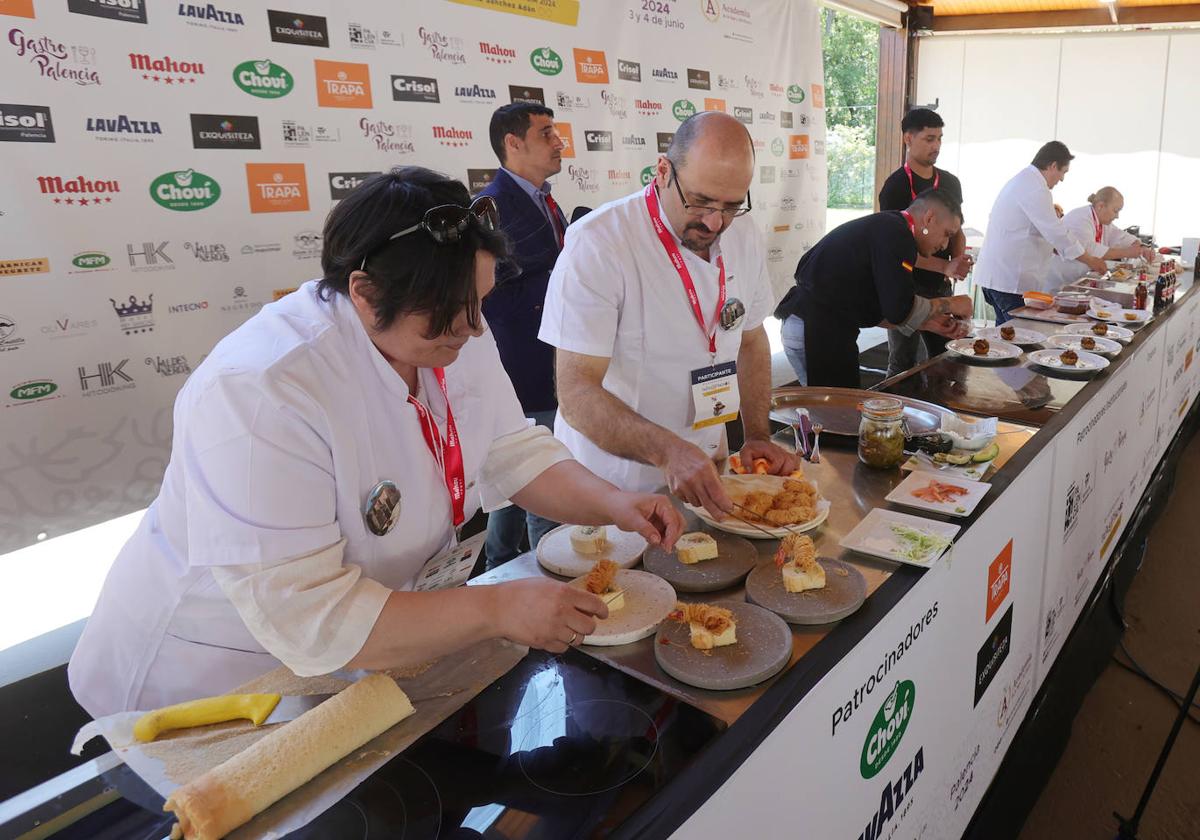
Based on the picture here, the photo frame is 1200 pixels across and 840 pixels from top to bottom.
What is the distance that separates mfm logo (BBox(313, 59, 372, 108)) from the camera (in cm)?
314

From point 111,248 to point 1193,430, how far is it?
18.3 feet

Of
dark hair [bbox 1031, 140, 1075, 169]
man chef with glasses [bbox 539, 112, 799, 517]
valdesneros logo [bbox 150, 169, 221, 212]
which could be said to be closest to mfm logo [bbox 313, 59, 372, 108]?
valdesneros logo [bbox 150, 169, 221, 212]

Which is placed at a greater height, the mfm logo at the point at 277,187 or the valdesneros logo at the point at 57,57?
the valdesneros logo at the point at 57,57

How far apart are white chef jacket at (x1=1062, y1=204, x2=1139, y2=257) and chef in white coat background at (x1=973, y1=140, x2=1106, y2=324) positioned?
0.14 meters

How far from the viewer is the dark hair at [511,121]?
125 inches

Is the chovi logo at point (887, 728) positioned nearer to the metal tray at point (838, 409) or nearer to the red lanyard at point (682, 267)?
the metal tray at point (838, 409)

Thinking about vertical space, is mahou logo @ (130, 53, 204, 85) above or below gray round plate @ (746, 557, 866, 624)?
above

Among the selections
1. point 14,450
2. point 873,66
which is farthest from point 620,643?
point 873,66

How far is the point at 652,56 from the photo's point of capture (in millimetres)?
→ 4602

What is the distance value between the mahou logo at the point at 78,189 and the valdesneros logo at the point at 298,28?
0.84 metres

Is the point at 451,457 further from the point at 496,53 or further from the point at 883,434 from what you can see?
the point at 496,53

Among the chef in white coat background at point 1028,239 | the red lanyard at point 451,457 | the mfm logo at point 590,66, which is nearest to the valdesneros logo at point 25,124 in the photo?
the red lanyard at point 451,457

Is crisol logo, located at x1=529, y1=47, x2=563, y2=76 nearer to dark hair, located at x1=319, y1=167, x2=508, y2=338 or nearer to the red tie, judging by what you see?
the red tie

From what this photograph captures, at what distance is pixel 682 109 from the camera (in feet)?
15.9
